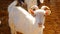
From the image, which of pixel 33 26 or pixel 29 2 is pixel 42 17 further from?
pixel 29 2

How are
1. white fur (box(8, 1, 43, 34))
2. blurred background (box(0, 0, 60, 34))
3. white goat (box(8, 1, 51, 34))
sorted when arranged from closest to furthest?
white goat (box(8, 1, 51, 34)) → white fur (box(8, 1, 43, 34)) → blurred background (box(0, 0, 60, 34))

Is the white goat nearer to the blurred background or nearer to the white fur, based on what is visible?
the white fur

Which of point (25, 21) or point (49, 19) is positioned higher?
point (25, 21)

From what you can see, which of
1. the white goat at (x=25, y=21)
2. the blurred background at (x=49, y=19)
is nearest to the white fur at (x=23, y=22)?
the white goat at (x=25, y=21)

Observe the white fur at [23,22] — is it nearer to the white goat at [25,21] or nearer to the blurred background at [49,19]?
the white goat at [25,21]

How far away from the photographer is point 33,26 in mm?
1970

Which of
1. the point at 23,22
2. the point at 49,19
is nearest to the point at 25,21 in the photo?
the point at 23,22

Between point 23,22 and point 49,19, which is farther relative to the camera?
point 49,19

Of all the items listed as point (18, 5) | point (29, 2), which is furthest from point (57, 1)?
point (18, 5)

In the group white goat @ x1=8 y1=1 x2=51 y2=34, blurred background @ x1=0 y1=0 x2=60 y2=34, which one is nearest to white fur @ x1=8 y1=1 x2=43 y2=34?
white goat @ x1=8 y1=1 x2=51 y2=34

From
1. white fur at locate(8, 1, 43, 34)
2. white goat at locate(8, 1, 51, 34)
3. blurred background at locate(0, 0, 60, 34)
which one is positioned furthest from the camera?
blurred background at locate(0, 0, 60, 34)

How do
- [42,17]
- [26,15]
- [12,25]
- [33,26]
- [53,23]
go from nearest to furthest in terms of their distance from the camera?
[42,17] → [33,26] → [26,15] → [12,25] → [53,23]

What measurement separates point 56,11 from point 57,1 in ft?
1.77

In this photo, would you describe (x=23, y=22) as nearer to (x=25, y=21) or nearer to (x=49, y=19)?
(x=25, y=21)
